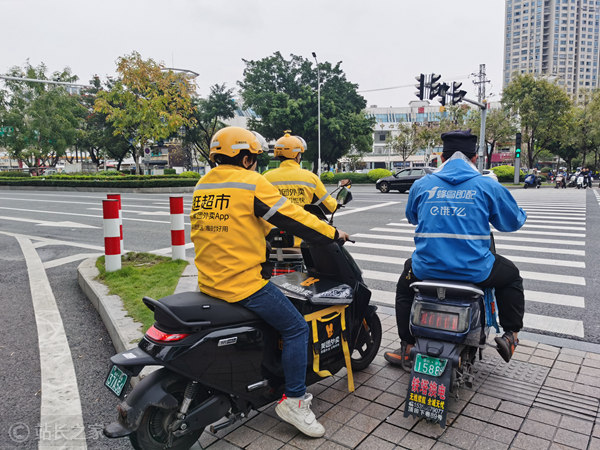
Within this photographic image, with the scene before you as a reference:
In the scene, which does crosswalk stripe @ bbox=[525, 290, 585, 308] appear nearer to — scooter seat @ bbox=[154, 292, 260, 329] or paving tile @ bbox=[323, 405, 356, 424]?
paving tile @ bbox=[323, 405, 356, 424]

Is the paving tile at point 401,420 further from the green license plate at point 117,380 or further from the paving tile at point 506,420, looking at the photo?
the green license plate at point 117,380

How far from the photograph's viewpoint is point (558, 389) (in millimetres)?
3184

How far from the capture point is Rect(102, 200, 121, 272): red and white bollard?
5.73 m

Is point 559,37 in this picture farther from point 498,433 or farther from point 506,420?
Answer: point 498,433

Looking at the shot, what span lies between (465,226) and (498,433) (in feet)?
4.01

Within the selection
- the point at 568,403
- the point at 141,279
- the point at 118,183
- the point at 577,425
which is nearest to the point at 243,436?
the point at 577,425

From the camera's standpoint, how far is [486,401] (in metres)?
3.04

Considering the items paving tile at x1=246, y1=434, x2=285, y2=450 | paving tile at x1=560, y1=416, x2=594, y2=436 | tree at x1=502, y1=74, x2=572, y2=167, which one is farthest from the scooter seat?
tree at x1=502, y1=74, x2=572, y2=167

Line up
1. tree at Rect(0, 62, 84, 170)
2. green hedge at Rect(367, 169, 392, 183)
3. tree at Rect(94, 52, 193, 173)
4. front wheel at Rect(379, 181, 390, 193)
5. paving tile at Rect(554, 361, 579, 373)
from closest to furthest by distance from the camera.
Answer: paving tile at Rect(554, 361, 579, 373)
front wheel at Rect(379, 181, 390, 193)
tree at Rect(94, 52, 193, 173)
green hedge at Rect(367, 169, 392, 183)
tree at Rect(0, 62, 84, 170)

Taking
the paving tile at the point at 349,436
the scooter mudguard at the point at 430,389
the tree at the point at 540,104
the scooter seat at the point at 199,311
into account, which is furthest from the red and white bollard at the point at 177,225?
the tree at the point at 540,104

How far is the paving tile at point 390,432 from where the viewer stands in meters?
2.62

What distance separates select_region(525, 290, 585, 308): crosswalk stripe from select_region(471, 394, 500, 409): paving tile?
2.79 meters

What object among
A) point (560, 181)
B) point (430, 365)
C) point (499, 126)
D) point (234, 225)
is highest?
point (499, 126)

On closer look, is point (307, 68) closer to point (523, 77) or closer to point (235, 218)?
point (523, 77)
